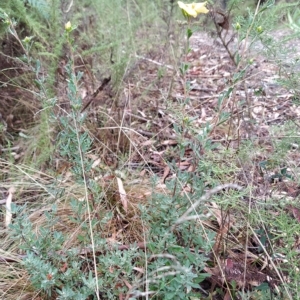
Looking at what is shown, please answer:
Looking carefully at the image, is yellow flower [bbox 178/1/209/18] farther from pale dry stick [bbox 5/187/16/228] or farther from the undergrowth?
pale dry stick [bbox 5/187/16/228]

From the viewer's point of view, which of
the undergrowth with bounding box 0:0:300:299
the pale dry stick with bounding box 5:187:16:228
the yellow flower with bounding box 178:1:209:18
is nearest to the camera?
the yellow flower with bounding box 178:1:209:18

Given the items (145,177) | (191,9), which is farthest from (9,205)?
(191,9)

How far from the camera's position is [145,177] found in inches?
78.3

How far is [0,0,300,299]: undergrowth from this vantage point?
1.31 m

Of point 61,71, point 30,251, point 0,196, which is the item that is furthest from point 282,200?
point 61,71

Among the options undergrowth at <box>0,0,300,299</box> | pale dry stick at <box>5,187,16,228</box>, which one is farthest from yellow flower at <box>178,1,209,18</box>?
pale dry stick at <box>5,187,16,228</box>

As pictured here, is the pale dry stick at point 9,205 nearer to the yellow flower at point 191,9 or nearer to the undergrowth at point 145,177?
the undergrowth at point 145,177

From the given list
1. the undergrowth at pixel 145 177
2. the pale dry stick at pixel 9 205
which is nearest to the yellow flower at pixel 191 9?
the undergrowth at pixel 145 177

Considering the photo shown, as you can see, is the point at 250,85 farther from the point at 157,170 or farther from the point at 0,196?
the point at 0,196

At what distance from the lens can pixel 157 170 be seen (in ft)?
6.95

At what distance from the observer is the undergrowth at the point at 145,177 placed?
1.31m

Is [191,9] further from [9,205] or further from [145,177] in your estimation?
[9,205]

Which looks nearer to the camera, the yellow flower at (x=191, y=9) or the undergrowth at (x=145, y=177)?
the yellow flower at (x=191, y=9)

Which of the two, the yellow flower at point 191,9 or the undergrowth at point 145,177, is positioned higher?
the yellow flower at point 191,9
